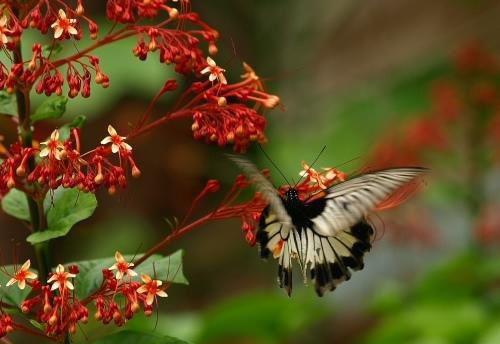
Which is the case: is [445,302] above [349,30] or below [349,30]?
below

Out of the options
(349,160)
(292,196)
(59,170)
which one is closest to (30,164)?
(59,170)

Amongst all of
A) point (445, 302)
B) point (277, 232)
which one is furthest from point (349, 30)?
point (277, 232)

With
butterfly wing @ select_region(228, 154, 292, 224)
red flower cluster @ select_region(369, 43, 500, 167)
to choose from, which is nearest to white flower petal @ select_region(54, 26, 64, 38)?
butterfly wing @ select_region(228, 154, 292, 224)

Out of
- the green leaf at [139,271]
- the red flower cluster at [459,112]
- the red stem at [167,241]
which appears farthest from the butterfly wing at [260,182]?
the red flower cluster at [459,112]

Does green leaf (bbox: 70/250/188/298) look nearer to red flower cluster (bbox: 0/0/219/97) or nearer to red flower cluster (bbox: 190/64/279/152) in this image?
red flower cluster (bbox: 190/64/279/152)

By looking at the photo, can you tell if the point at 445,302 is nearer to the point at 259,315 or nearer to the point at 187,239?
the point at 259,315

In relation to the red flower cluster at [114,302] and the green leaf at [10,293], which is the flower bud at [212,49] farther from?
the green leaf at [10,293]
